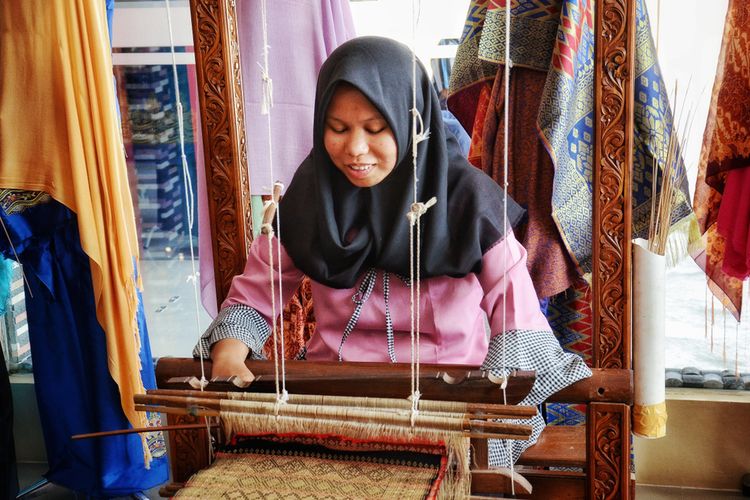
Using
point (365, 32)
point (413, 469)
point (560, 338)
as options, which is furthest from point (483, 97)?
point (413, 469)

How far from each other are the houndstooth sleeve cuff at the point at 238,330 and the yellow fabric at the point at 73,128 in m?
0.54

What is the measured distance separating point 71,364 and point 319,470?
1153 millimetres

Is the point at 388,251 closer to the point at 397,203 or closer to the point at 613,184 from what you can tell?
the point at 397,203

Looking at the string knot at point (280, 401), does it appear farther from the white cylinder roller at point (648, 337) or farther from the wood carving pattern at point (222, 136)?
the white cylinder roller at point (648, 337)

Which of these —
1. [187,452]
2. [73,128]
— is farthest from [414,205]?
[73,128]

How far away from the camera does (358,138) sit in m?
1.43

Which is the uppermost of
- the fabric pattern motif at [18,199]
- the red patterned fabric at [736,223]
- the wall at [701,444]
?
the fabric pattern motif at [18,199]

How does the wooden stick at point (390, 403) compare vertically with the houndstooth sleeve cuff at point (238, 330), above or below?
below

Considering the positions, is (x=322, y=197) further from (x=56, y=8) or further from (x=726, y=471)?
(x=726, y=471)

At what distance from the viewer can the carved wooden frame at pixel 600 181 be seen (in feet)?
Answer: 4.64

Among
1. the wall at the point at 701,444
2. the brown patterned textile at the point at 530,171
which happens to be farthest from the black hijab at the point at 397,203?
the wall at the point at 701,444

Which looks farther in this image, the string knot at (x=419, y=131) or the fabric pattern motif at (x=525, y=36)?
the fabric pattern motif at (x=525, y=36)

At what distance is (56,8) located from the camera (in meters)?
1.88

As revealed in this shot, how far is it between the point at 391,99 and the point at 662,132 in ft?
2.02
